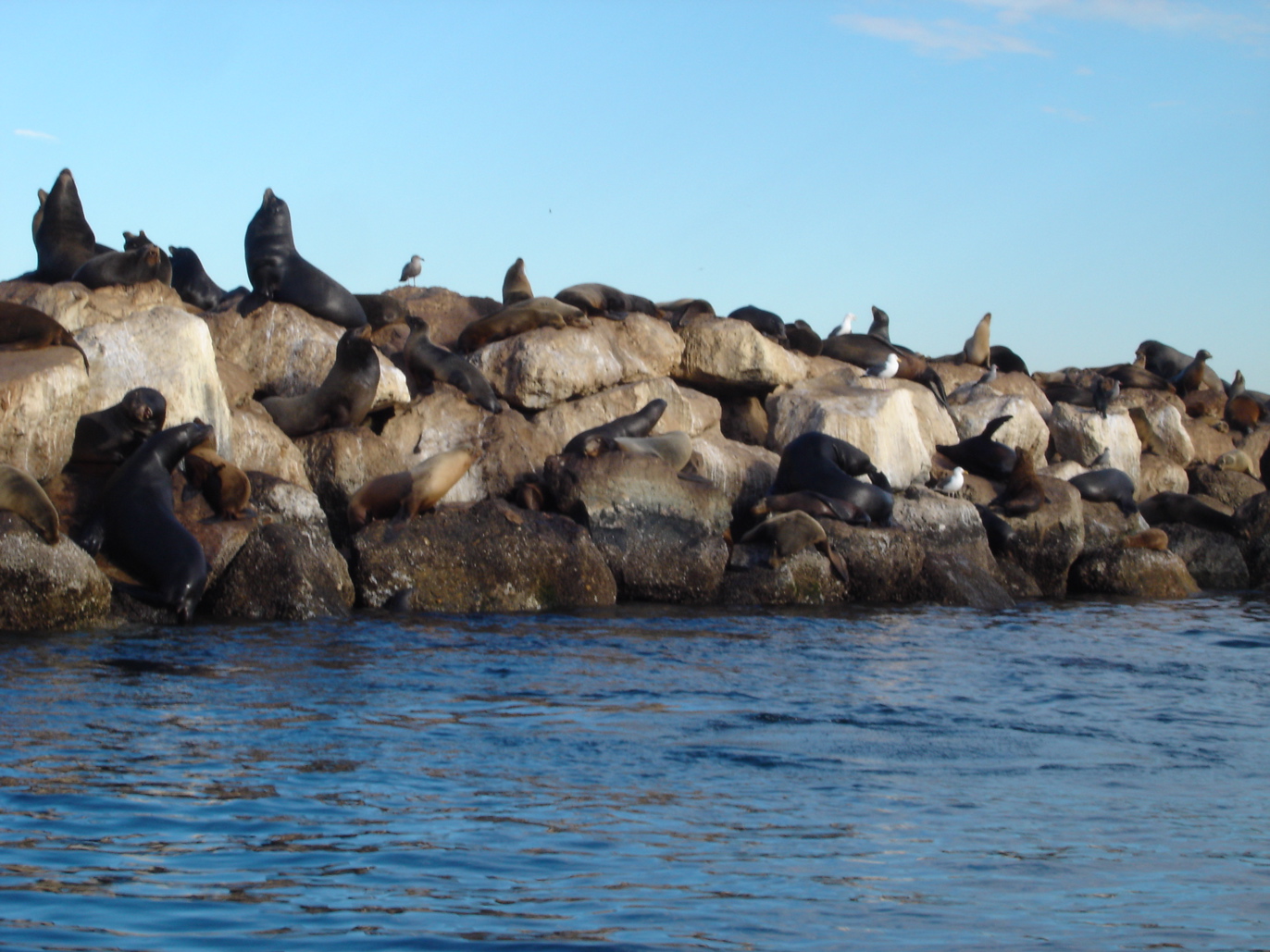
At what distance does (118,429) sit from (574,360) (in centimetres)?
606

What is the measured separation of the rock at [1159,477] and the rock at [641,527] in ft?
34.7

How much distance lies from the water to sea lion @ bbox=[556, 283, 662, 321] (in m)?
9.28

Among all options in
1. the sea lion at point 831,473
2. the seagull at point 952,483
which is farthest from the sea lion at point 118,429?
the seagull at point 952,483

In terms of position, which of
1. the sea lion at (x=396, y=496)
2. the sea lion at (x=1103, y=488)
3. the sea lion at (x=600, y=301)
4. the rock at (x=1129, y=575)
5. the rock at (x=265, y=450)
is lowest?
the rock at (x=1129, y=575)

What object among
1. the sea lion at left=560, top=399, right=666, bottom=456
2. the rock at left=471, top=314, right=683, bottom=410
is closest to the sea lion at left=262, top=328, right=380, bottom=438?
the sea lion at left=560, top=399, right=666, bottom=456

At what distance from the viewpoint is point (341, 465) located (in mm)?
12930

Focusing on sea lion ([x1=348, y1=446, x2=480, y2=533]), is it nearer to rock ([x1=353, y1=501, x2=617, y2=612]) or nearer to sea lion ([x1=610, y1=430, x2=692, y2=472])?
rock ([x1=353, y1=501, x2=617, y2=612])

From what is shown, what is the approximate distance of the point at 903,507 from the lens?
1468cm

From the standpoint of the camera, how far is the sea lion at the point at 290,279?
1535cm

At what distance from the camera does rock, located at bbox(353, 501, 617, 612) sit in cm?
1157

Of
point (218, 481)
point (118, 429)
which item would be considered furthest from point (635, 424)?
point (118, 429)

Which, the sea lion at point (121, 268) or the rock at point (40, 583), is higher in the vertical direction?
the sea lion at point (121, 268)

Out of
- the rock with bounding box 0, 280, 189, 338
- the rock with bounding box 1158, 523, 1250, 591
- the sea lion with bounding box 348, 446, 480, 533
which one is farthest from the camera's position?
the rock with bounding box 1158, 523, 1250, 591

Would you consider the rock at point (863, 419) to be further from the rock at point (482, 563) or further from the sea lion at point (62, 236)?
the sea lion at point (62, 236)
